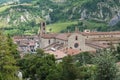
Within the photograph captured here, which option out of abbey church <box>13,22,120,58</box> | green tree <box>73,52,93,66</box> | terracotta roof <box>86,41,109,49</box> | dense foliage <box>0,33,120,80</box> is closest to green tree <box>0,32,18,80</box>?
dense foliage <box>0,33,120,80</box>

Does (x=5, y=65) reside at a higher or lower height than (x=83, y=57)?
higher

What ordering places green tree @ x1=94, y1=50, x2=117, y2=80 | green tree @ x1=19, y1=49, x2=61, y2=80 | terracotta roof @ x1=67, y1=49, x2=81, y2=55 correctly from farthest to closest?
terracotta roof @ x1=67, y1=49, x2=81, y2=55 → green tree @ x1=19, y1=49, x2=61, y2=80 → green tree @ x1=94, y1=50, x2=117, y2=80

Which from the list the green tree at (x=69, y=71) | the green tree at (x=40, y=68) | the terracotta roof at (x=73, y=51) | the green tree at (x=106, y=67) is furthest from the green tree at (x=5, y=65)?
the terracotta roof at (x=73, y=51)

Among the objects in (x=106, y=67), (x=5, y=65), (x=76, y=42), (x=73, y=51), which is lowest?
(x=73, y=51)

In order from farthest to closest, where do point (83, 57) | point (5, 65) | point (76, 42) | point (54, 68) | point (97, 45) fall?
point (76, 42)
point (97, 45)
point (83, 57)
point (54, 68)
point (5, 65)

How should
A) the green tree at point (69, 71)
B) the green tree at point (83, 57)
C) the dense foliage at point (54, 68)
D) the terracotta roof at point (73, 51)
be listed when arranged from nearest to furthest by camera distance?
1. the dense foliage at point (54, 68)
2. the green tree at point (69, 71)
3. the green tree at point (83, 57)
4. the terracotta roof at point (73, 51)

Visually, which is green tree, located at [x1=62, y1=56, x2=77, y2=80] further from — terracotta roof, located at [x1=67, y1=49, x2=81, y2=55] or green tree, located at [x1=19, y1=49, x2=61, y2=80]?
terracotta roof, located at [x1=67, y1=49, x2=81, y2=55]

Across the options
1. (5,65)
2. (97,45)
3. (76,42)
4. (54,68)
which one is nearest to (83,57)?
(97,45)

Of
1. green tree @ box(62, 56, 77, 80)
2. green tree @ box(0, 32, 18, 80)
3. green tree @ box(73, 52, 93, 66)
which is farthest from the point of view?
green tree @ box(73, 52, 93, 66)

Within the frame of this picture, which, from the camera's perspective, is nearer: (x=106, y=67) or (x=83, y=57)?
(x=106, y=67)

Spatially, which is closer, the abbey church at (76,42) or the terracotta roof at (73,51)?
the terracotta roof at (73,51)

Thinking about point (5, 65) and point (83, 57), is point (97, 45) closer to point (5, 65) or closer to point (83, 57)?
point (83, 57)

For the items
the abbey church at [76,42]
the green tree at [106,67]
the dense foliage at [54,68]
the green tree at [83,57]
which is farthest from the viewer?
the abbey church at [76,42]

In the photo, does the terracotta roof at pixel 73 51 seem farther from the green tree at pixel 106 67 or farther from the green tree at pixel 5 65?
the green tree at pixel 106 67
